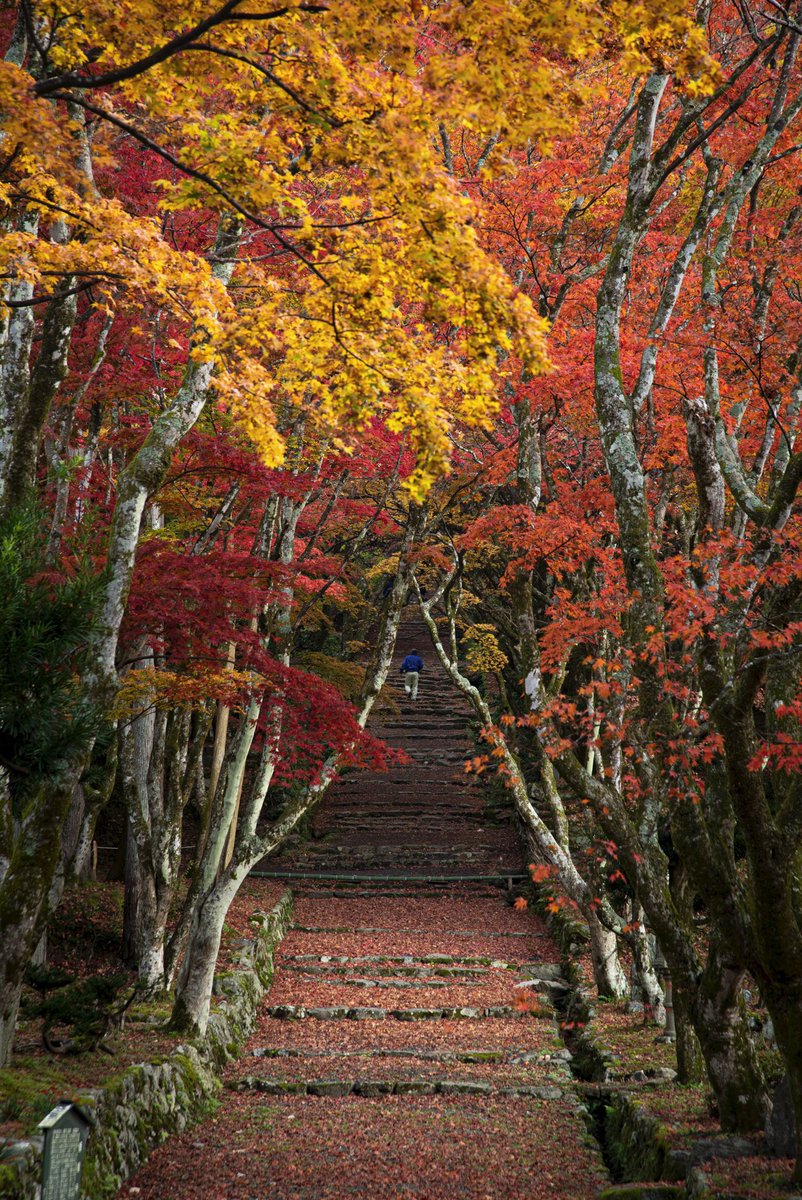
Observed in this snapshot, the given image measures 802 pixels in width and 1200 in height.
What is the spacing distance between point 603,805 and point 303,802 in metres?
3.86

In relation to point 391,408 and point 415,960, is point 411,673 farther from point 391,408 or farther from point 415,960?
point 391,408

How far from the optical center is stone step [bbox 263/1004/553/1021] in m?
11.2

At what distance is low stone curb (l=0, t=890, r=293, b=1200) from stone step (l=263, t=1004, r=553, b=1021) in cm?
55

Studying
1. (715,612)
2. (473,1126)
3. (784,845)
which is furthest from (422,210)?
(473,1126)

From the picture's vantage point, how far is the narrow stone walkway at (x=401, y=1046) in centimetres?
673

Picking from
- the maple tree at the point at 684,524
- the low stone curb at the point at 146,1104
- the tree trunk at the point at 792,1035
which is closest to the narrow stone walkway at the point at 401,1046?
the low stone curb at the point at 146,1104

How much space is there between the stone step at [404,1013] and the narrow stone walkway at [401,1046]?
0.8 inches

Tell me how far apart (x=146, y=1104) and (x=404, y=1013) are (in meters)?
4.82

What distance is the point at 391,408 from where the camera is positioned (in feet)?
26.7

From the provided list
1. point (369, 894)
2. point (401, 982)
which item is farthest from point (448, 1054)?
point (369, 894)

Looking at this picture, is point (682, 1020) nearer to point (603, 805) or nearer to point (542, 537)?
point (603, 805)

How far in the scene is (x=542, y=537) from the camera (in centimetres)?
998

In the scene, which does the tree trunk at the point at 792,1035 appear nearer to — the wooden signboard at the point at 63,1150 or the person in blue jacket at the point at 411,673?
the wooden signboard at the point at 63,1150

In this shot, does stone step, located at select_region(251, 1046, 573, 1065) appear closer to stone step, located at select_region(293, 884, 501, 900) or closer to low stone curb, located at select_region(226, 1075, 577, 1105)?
low stone curb, located at select_region(226, 1075, 577, 1105)
